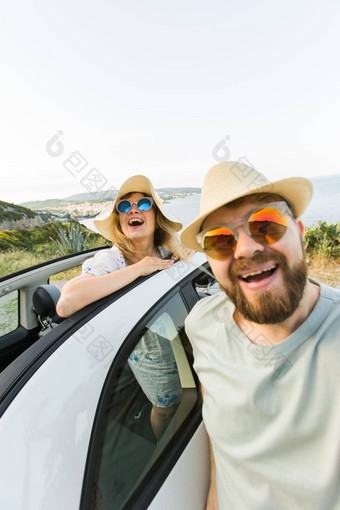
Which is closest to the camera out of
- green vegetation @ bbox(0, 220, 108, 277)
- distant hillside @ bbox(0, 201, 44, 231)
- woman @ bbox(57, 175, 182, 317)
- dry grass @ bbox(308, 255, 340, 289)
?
woman @ bbox(57, 175, 182, 317)

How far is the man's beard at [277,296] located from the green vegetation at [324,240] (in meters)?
7.08

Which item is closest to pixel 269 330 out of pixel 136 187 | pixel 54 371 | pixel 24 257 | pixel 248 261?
pixel 248 261

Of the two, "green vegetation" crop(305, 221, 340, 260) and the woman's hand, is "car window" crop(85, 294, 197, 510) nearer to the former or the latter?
the woman's hand

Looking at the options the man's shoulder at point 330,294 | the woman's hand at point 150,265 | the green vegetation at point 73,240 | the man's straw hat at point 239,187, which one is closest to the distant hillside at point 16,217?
the green vegetation at point 73,240

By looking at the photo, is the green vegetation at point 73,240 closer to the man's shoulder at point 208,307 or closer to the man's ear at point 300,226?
the man's shoulder at point 208,307

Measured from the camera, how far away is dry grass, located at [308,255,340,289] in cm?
577

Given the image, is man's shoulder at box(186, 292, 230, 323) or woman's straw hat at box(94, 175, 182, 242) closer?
man's shoulder at box(186, 292, 230, 323)

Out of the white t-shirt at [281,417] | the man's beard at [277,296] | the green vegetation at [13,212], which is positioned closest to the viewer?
the white t-shirt at [281,417]

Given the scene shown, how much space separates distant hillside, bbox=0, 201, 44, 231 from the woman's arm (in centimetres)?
1515

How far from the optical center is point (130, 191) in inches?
82.0

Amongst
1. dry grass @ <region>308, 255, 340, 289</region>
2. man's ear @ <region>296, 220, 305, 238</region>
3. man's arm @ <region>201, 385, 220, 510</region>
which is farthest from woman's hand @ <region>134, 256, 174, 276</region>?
dry grass @ <region>308, 255, 340, 289</region>

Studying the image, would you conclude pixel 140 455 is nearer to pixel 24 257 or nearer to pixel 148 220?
pixel 148 220

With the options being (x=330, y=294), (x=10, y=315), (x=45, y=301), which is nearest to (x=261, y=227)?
(x=330, y=294)

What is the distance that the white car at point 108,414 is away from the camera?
69 centimetres
